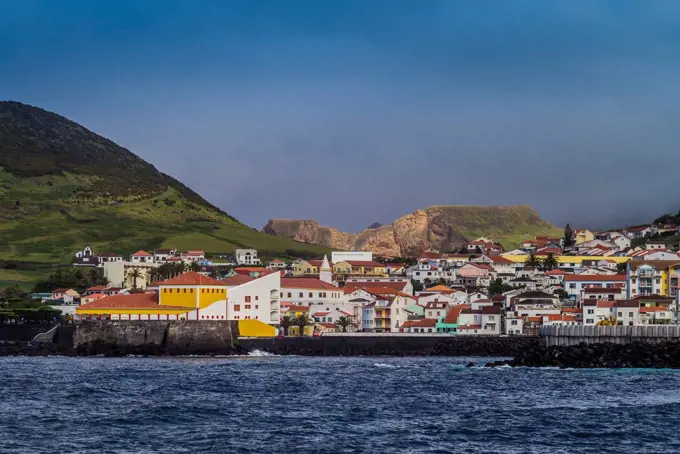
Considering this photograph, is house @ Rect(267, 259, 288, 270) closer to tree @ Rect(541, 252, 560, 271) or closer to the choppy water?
tree @ Rect(541, 252, 560, 271)

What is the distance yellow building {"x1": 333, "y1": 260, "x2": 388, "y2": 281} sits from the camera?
522 feet

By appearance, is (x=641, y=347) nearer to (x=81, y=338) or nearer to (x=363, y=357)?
(x=363, y=357)

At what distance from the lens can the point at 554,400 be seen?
49.1m

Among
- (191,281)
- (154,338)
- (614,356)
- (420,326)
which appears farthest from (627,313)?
(154,338)

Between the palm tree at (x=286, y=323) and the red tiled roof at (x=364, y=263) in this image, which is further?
the red tiled roof at (x=364, y=263)

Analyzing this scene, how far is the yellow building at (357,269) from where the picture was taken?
522 ft

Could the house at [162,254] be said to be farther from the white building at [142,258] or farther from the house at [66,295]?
the house at [66,295]

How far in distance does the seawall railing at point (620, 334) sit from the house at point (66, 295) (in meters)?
65.8

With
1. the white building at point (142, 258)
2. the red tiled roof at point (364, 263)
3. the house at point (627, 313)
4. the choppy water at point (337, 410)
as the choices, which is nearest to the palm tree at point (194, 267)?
the white building at point (142, 258)

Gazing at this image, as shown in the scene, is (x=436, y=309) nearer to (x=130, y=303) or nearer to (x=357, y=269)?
(x=130, y=303)

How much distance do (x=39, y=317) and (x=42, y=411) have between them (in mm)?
66653

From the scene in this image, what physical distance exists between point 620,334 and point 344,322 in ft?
135

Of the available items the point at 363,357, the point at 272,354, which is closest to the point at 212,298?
the point at 272,354

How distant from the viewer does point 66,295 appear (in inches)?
4978
